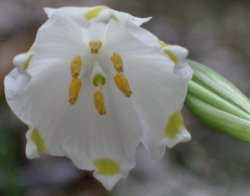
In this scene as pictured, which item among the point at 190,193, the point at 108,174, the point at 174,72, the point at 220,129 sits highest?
the point at 174,72

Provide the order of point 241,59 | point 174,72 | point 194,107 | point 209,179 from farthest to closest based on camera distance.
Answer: point 241,59 < point 209,179 < point 194,107 < point 174,72

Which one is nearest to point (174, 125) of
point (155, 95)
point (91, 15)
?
point (155, 95)

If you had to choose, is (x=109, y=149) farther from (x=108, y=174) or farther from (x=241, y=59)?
(x=241, y=59)

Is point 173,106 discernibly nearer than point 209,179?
Yes

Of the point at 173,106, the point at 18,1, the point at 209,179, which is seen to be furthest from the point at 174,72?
the point at 18,1

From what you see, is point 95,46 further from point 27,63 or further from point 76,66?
point 27,63

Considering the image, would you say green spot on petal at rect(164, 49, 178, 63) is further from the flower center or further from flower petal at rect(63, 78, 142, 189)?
flower petal at rect(63, 78, 142, 189)
